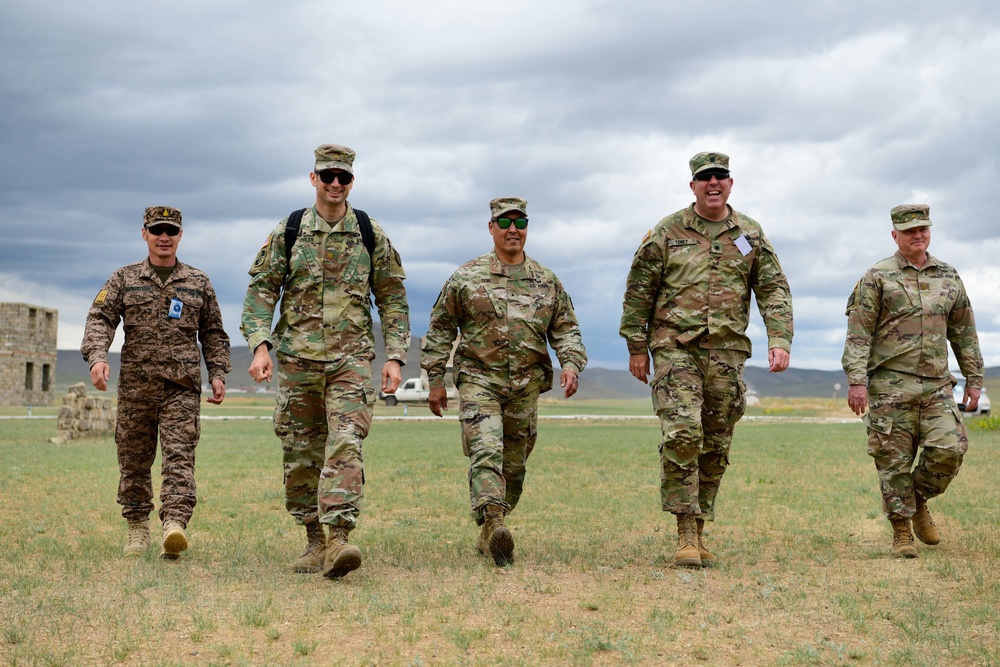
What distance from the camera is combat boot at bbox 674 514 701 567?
23.4 ft

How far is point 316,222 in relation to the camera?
6.93 m

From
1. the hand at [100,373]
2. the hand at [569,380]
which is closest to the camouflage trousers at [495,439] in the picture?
the hand at [569,380]

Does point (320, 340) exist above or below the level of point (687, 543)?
above

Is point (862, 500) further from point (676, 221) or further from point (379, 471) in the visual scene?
point (379, 471)

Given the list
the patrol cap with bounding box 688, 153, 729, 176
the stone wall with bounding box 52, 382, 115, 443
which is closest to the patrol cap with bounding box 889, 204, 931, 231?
the patrol cap with bounding box 688, 153, 729, 176

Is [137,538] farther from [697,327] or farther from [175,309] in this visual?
[697,327]

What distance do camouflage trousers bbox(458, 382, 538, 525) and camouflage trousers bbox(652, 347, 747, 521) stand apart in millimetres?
963

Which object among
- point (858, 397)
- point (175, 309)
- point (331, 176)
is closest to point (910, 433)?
point (858, 397)

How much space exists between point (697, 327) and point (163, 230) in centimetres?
410

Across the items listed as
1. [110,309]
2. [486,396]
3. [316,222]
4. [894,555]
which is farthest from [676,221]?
[110,309]

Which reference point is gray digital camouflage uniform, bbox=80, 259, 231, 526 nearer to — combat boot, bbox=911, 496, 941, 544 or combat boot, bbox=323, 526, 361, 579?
combat boot, bbox=323, 526, 361, 579

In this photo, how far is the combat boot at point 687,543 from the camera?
23.4 feet

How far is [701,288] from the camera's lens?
7.28 m

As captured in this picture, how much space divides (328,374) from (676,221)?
276cm
